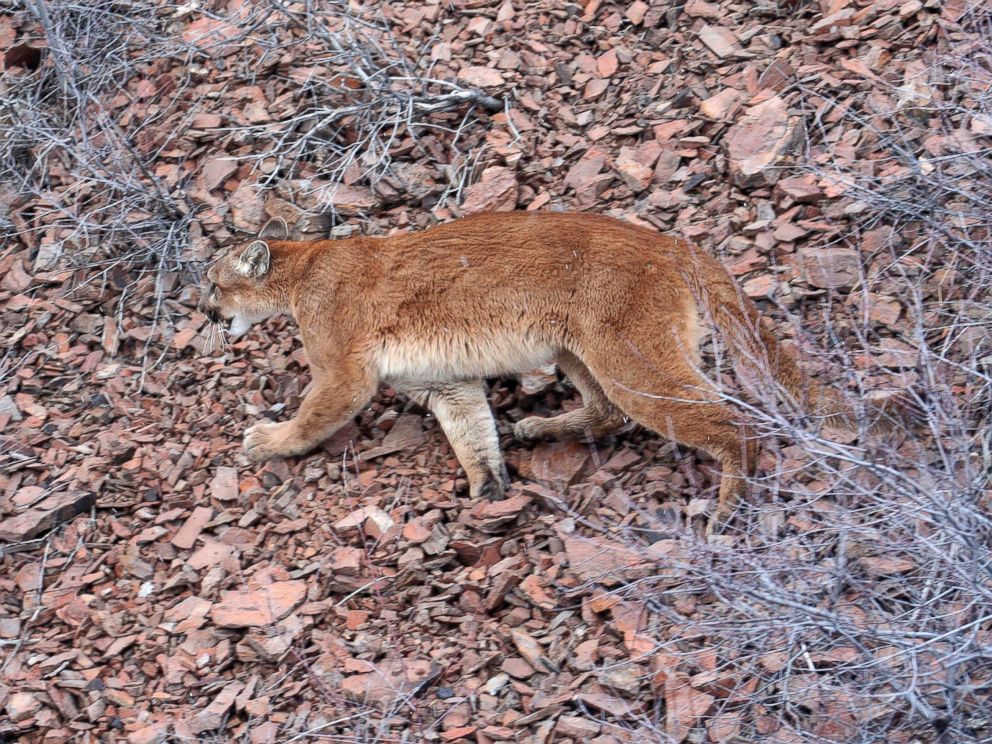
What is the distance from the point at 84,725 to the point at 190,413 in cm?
215

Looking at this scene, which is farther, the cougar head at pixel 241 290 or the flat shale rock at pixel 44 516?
the cougar head at pixel 241 290

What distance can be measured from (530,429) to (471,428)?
0.35 metres

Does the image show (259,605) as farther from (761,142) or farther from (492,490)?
(761,142)

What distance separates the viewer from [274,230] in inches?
328

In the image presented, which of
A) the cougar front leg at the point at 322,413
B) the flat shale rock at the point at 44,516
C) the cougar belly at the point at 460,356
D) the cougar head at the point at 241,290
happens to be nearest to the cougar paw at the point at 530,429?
the cougar belly at the point at 460,356

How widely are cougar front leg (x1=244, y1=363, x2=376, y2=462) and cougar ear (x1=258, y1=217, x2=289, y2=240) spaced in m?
1.37

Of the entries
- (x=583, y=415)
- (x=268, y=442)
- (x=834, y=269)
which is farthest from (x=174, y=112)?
(x=834, y=269)

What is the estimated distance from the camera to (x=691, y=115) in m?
8.42

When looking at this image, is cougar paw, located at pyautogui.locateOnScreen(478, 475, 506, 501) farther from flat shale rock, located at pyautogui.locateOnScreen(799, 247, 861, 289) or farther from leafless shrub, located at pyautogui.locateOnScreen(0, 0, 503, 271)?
leafless shrub, located at pyautogui.locateOnScreen(0, 0, 503, 271)

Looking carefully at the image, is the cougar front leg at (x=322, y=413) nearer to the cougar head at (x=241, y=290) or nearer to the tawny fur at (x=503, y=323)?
the tawny fur at (x=503, y=323)

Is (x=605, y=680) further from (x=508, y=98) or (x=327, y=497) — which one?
(x=508, y=98)

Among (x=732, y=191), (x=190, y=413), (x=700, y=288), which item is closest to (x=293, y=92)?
(x=190, y=413)

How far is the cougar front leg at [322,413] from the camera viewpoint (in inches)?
286

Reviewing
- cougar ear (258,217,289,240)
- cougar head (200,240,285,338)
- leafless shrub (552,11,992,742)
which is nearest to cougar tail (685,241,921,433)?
leafless shrub (552,11,992,742)
